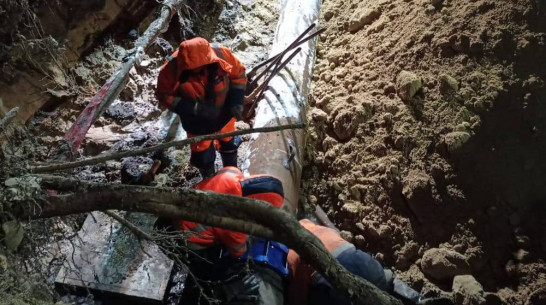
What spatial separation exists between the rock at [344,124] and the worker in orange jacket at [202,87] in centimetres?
89

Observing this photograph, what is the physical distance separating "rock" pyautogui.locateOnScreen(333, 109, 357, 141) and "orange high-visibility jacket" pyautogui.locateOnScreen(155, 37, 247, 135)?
919 mm

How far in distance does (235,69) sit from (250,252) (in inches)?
57.0

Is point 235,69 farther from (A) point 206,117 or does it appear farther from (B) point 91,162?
(B) point 91,162

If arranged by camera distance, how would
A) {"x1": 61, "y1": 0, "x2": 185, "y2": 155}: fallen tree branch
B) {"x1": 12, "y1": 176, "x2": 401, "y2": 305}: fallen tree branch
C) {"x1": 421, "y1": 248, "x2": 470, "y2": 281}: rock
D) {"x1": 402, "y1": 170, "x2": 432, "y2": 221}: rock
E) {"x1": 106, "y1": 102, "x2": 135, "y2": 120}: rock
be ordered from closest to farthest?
1. {"x1": 12, "y1": 176, "x2": 401, "y2": 305}: fallen tree branch
2. {"x1": 421, "y1": 248, "x2": 470, "y2": 281}: rock
3. {"x1": 402, "y1": 170, "x2": 432, "y2": 221}: rock
4. {"x1": 61, "y1": 0, "x2": 185, "y2": 155}: fallen tree branch
5. {"x1": 106, "y1": 102, "x2": 135, "y2": 120}: rock

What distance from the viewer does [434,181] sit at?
3.00 metres

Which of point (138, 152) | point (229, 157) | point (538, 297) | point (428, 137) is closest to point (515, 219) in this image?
point (538, 297)

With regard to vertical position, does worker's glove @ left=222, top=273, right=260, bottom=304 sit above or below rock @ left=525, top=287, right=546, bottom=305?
below

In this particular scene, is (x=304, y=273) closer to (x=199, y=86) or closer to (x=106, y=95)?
(x=199, y=86)

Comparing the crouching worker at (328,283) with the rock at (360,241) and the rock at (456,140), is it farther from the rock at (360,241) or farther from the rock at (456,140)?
the rock at (456,140)

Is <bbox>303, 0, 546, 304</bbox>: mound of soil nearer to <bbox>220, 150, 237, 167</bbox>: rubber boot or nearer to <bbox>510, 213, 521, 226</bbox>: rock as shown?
<bbox>510, 213, 521, 226</bbox>: rock

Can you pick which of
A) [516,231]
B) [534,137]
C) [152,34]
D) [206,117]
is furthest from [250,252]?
[152,34]

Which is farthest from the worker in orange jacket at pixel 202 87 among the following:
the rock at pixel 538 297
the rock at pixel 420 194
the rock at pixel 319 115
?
the rock at pixel 538 297

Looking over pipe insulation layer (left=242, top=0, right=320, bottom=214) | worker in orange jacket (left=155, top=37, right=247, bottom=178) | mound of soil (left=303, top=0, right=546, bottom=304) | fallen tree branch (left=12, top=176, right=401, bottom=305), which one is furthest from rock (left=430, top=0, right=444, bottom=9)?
fallen tree branch (left=12, top=176, right=401, bottom=305)

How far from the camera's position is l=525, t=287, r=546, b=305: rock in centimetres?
257
